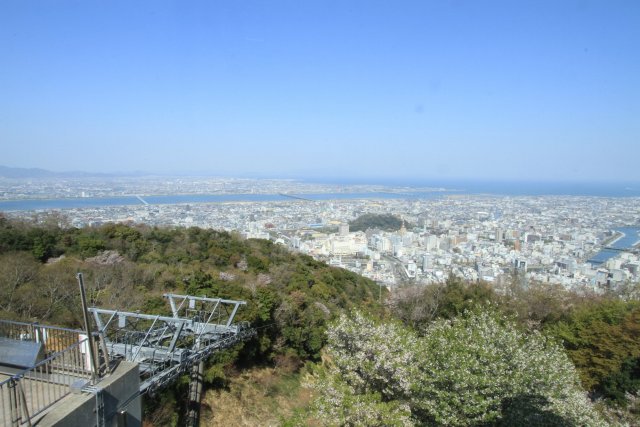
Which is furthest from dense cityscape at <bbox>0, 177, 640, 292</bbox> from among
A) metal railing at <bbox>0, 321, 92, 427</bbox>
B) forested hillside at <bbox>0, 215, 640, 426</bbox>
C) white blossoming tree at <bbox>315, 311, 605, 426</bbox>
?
metal railing at <bbox>0, 321, 92, 427</bbox>

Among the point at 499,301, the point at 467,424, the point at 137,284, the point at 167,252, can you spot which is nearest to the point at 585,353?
the point at 499,301

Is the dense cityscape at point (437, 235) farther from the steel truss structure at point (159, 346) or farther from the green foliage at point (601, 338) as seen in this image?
the steel truss structure at point (159, 346)

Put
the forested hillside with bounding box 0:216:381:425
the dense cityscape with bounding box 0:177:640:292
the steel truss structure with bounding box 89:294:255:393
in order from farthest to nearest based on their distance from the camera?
1. the dense cityscape with bounding box 0:177:640:292
2. the forested hillside with bounding box 0:216:381:425
3. the steel truss structure with bounding box 89:294:255:393

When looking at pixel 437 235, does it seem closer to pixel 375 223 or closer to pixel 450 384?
pixel 375 223

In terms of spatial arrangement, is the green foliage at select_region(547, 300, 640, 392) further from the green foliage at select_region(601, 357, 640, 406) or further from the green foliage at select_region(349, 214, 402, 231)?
the green foliage at select_region(349, 214, 402, 231)

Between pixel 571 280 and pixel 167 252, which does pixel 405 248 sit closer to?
pixel 571 280

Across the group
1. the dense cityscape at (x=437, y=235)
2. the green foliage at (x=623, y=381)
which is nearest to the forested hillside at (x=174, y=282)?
the dense cityscape at (x=437, y=235)

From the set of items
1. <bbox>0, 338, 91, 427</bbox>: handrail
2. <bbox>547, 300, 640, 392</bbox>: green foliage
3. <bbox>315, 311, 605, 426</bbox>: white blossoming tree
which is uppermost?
<bbox>0, 338, 91, 427</bbox>: handrail
